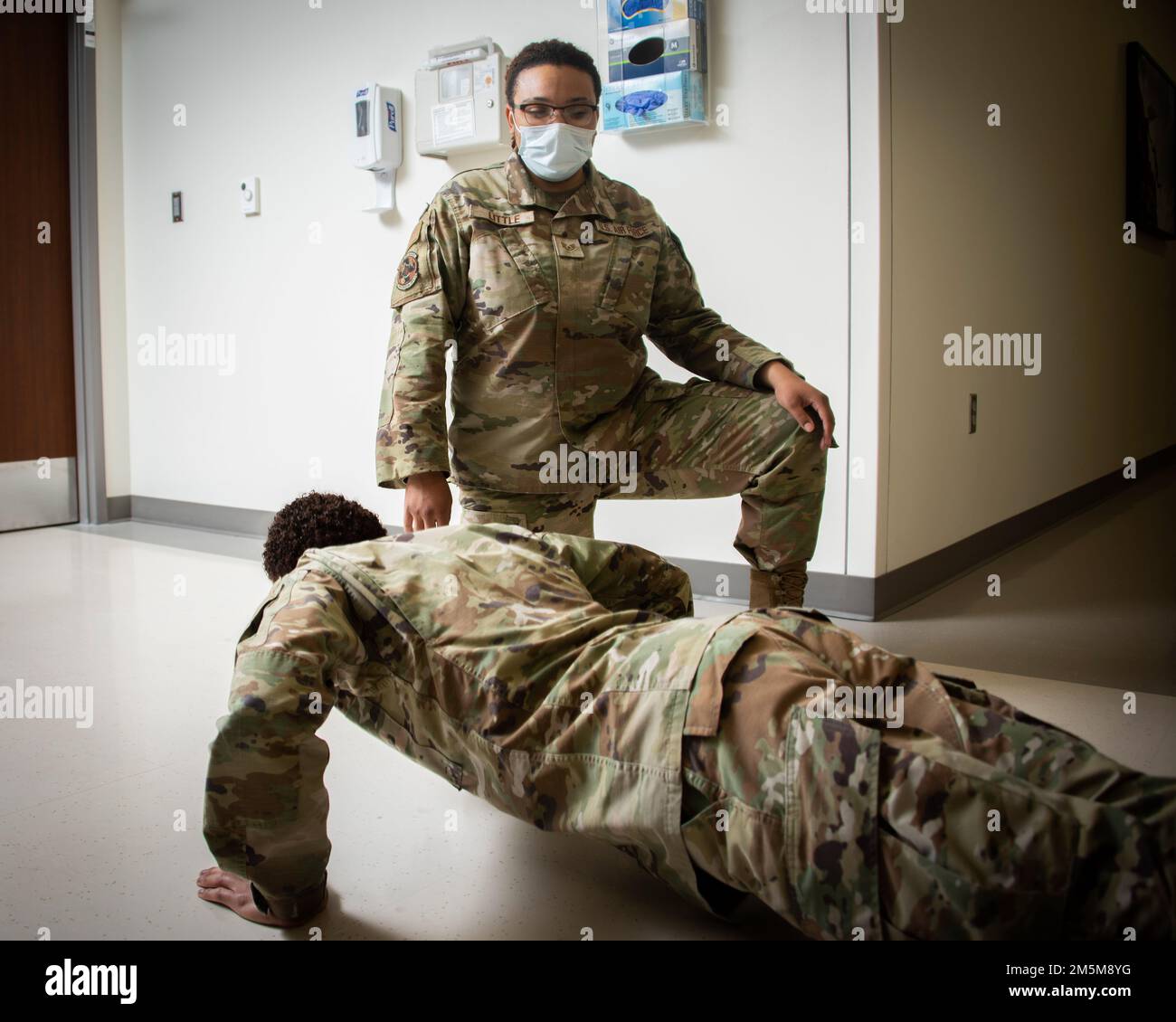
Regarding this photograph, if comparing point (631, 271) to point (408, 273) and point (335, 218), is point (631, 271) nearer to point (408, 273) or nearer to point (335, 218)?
point (408, 273)

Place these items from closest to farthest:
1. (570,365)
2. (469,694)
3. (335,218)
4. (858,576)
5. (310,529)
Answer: (469,694) < (310,529) < (570,365) < (858,576) < (335,218)

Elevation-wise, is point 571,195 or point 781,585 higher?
point 571,195

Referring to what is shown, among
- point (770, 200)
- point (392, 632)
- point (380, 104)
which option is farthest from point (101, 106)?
point (392, 632)

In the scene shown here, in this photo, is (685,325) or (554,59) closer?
(554,59)

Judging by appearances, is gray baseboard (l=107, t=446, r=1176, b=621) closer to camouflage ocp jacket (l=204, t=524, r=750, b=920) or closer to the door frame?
the door frame

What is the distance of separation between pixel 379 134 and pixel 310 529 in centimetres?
245

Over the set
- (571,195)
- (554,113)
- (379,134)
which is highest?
(379,134)

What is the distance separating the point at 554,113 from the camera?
6.95 feet

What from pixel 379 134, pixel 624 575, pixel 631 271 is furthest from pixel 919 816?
pixel 379 134

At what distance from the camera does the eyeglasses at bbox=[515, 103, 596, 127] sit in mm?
2121

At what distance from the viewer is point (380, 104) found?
349 cm
